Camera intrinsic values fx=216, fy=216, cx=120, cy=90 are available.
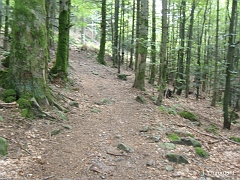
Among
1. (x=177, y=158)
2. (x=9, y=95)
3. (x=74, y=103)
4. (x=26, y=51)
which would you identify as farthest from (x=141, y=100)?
(x=9, y=95)

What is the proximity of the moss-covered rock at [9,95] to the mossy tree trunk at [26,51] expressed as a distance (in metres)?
0.12

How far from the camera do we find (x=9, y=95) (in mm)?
5676

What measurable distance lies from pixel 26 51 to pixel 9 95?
126cm

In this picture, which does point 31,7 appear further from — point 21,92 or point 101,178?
point 101,178

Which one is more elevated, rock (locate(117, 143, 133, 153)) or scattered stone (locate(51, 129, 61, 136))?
scattered stone (locate(51, 129, 61, 136))

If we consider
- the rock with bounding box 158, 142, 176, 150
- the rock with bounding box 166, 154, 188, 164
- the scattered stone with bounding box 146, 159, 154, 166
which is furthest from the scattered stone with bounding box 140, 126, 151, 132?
the scattered stone with bounding box 146, 159, 154, 166

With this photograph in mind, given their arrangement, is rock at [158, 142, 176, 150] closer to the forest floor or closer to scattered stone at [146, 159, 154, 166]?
the forest floor

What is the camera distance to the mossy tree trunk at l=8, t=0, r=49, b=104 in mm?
5832

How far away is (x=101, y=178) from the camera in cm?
419

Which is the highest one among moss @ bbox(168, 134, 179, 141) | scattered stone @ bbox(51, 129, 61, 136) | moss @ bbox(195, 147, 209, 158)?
scattered stone @ bbox(51, 129, 61, 136)

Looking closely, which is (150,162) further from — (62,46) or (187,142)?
(62,46)

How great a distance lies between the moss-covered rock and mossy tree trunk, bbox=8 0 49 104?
12 cm

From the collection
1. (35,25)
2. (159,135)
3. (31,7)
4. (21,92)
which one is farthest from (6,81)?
(159,135)

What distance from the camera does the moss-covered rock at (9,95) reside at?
18.4 ft
